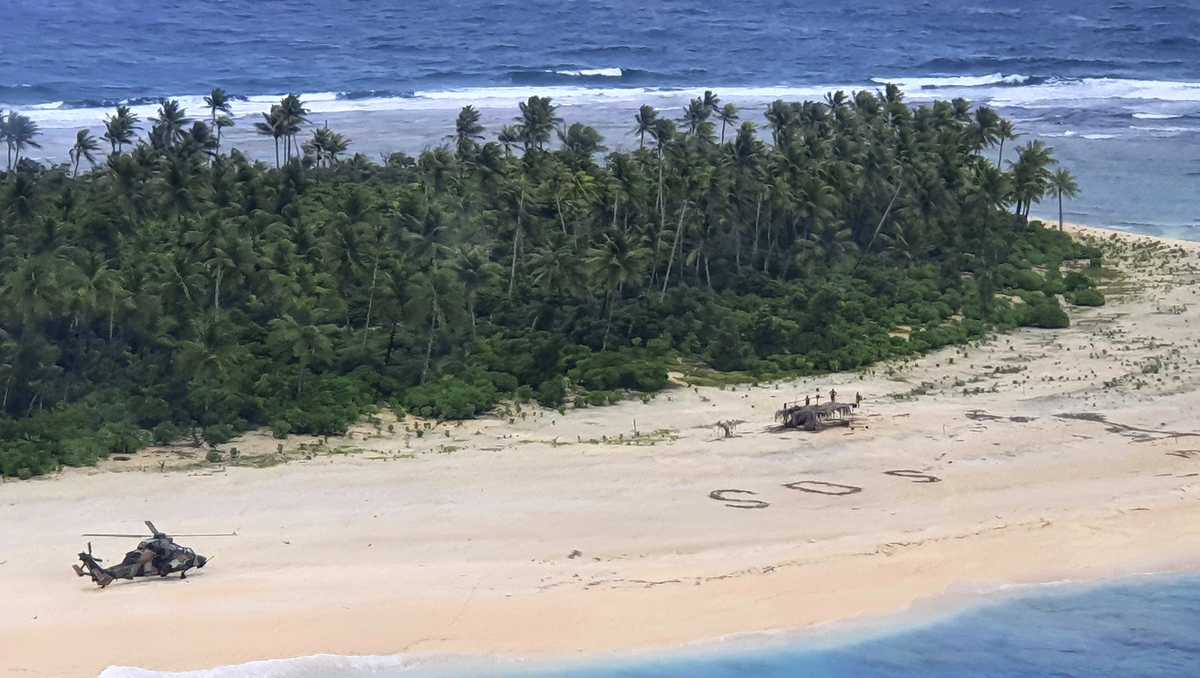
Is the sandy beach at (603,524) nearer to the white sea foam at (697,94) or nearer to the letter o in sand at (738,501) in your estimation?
the letter o in sand at (738,501)

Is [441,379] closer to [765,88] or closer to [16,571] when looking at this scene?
[16,571]

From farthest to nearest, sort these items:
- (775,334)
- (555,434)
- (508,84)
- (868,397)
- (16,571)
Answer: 1. (508,84)
2. (775,334)
3. (868,397)
4. (555,434)
5. (16,571)

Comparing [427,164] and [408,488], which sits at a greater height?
[427,164]

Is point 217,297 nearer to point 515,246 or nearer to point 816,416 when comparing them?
point 515,246

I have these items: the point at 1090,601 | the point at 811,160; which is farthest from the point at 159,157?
the point at 1090,601

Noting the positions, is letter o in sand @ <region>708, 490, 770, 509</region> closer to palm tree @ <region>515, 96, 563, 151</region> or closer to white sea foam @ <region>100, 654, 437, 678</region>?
white sea foam @ <region>100, 654, 437, 678</region>

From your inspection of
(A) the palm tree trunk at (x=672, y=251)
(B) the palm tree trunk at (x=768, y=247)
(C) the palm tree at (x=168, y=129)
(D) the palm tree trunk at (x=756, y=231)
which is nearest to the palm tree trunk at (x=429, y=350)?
(A) the palm tree trunk at (x=672, y=251)
